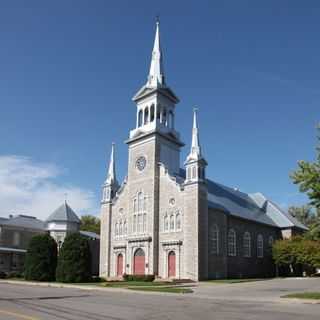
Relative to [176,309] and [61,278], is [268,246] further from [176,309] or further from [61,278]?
[176,309]

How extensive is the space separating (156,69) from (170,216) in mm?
19098

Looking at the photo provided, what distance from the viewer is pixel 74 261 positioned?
145 feet

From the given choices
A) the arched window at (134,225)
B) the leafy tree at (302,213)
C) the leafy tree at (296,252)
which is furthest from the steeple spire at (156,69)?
the leafy tree at (302,213)

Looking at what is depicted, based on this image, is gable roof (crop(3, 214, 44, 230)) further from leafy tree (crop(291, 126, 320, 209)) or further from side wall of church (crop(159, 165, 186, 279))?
leafy tree (crop(291, 126, 320, 209))

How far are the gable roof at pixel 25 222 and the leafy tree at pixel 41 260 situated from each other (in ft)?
88.4

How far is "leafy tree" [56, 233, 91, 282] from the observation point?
43625mm

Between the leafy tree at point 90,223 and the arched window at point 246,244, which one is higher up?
the leafy tree at point 90,223

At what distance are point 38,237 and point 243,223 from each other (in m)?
24.0

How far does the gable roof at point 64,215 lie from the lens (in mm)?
72062

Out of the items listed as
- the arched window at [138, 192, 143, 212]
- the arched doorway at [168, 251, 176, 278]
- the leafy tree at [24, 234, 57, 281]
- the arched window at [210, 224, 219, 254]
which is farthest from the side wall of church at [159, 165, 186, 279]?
the leafy tree at [24, 234, 57, 281]

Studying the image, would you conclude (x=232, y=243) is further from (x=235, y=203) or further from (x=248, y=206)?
(x=248, y=206)

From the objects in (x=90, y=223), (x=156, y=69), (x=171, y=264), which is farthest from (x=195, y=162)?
(x=90, y=223)

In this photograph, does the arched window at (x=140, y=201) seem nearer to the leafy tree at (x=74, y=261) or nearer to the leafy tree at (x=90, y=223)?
the leafy tree at (x=74, y=261)

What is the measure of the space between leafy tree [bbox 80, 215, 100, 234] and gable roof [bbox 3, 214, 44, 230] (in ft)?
70.8
